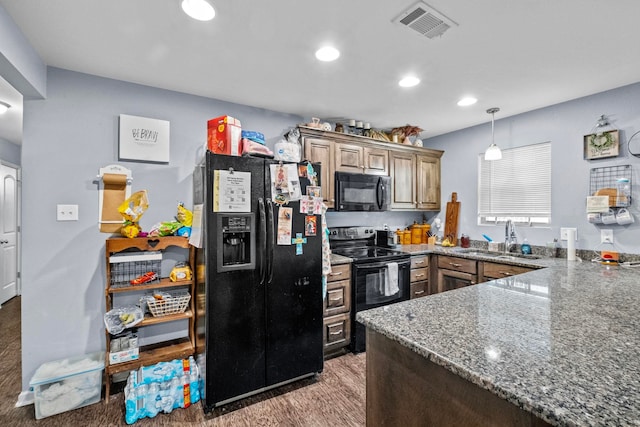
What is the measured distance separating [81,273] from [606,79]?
14.0ft

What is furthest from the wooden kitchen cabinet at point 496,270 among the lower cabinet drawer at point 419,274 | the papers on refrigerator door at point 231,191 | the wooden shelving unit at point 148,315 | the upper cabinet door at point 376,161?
the wooden shelving unit at point 148,315

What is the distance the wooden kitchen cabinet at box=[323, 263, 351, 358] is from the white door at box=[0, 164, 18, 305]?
15.0 feet

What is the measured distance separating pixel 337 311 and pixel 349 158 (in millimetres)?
1555

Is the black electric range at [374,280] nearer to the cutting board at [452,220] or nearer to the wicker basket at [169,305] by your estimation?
the cutting board at [452,220]

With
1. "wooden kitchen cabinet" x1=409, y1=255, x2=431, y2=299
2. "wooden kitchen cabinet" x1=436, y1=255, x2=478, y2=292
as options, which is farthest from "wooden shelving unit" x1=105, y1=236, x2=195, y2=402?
"wooden kitchen cabinet" x1=436, y1=255, x2=478, y2=292

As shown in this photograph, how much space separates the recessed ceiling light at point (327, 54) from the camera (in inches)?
75.5

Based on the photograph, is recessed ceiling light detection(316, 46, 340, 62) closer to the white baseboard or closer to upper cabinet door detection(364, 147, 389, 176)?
upper cabinet door detection(364, 147, 389, 176)

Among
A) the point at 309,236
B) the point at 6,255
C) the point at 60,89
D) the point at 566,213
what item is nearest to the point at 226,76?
the point at 60,89

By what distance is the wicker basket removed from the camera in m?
2.22

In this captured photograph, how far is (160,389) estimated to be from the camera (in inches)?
79.2

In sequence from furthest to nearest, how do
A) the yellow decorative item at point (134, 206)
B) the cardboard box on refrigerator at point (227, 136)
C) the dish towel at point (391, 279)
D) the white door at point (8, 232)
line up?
the white door at point (8, 232), the dish towel at point (391, 279), the yellow decorative item at point (134, 206), the cardboard box on refrigerator at point (227, 136)

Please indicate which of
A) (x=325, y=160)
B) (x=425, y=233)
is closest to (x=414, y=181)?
(x=425, y=233)

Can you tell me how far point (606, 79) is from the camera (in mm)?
2359

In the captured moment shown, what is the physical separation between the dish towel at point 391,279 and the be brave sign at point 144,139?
2.20m
